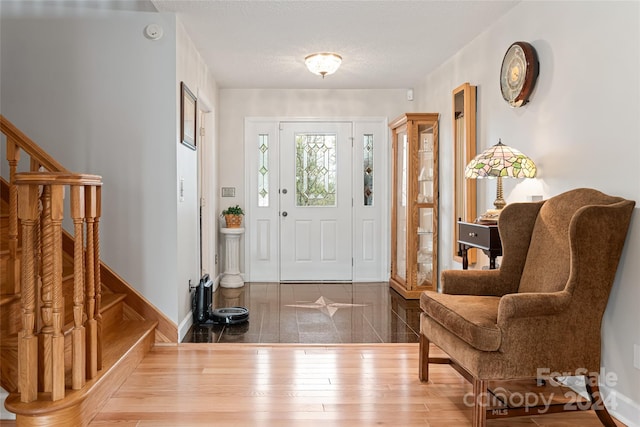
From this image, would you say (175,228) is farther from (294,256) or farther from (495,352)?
(294,256)

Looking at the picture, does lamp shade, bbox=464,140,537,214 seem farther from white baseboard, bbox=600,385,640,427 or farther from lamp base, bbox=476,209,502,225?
white baseboard, bbox=600,385,640,427

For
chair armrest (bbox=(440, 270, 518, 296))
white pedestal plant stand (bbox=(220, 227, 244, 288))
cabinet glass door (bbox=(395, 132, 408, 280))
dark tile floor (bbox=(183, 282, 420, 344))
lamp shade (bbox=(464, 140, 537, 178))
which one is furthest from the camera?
white pedestal plant stand (bbox=(220, 227, 244, 288))

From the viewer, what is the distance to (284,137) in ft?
21.8

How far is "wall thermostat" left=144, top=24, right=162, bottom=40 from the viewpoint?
374 cm

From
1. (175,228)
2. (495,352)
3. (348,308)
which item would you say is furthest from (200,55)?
(495,352)

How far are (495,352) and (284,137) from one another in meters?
4.73

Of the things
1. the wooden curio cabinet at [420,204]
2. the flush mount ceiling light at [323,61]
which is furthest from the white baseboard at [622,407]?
the flush mount ceiling light at [323,61]

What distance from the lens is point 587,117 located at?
2859 millimetres

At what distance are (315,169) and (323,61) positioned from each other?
2001 mm

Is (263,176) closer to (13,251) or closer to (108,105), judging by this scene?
(108,105)

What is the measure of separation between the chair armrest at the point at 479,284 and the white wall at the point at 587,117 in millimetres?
527

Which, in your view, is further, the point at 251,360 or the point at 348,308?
the point at 348,308

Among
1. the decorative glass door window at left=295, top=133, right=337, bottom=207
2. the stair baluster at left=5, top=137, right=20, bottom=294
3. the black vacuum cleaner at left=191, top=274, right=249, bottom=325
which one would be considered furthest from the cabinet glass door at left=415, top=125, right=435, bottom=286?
the stair baluster at left=5, top=137, right=20, bottom=294

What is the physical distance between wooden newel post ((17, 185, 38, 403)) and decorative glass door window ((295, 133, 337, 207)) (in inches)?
178
